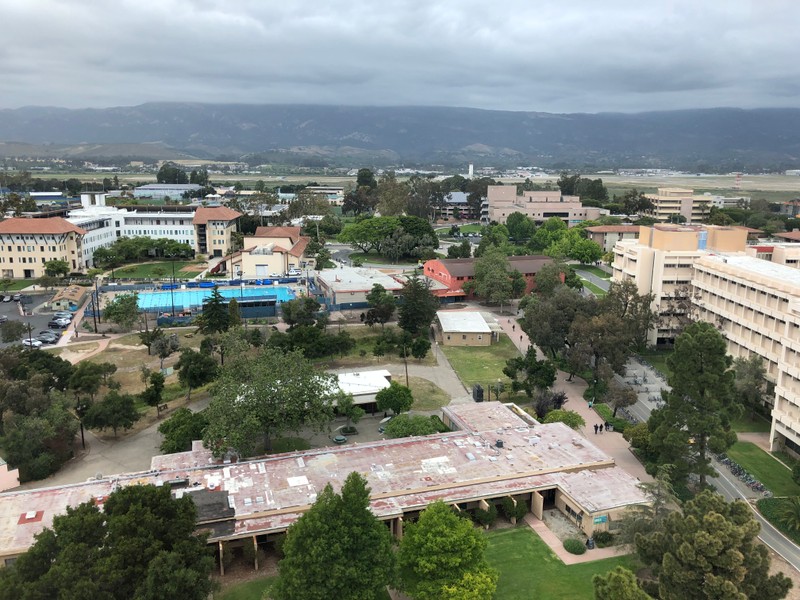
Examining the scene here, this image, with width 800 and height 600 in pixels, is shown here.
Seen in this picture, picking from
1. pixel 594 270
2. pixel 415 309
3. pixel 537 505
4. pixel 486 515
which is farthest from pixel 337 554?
pixel 594 270

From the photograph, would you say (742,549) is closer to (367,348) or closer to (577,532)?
(577,532)

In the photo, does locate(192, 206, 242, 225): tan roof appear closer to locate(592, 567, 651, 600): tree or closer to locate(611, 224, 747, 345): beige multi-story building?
locate(611, 224, 747, 345): beige multi-story building

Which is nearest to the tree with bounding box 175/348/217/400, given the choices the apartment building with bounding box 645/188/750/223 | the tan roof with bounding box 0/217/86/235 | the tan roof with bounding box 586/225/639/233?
the tan roof with bounding box 0/217/86/235

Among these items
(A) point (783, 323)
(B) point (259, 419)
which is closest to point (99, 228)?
(B) point (259, 419)

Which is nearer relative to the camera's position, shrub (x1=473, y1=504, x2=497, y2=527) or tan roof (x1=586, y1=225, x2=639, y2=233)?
shrub (x1=473, y1=504, x2=497, y2=527)

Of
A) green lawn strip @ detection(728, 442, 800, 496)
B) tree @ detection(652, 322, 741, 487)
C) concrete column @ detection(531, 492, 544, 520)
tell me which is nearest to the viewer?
tree @ detection(652, 322, 741, 487)

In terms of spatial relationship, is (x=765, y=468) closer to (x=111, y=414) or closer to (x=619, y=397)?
(x=619, y=397)

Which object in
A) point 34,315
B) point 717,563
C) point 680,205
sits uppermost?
point 680,205
